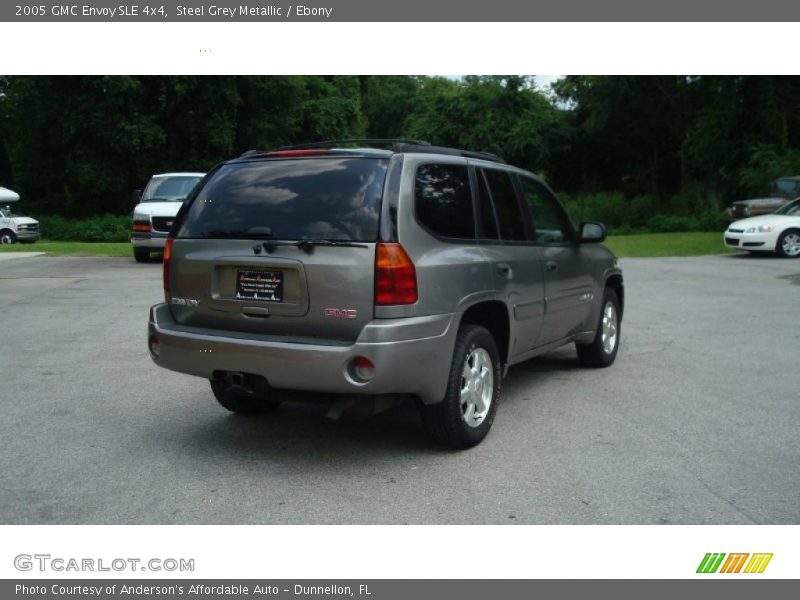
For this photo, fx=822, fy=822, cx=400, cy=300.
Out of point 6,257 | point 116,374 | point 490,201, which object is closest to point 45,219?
point 6,257

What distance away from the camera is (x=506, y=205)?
600 centimetres

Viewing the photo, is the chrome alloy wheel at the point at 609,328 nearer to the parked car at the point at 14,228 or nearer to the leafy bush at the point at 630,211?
the leafy bush at the point at 630,211

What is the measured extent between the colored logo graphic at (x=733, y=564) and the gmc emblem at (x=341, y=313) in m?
2.14

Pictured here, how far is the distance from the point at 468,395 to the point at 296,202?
1.60 metres

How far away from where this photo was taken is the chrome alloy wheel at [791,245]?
64.7ft

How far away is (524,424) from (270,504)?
219cm

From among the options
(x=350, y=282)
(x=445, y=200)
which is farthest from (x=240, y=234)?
(x=445, y=200)

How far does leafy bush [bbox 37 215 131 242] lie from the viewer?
3288 cm

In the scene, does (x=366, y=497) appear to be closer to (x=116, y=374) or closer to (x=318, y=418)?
(x=318, y=418)

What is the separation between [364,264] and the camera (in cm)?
456

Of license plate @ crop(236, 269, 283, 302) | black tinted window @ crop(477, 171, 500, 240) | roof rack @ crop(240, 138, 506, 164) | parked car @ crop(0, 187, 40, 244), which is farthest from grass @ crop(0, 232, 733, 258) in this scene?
license plate @ crop(236, 269, 283, 302)

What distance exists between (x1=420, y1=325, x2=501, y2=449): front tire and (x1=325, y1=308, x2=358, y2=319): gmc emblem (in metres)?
0.77

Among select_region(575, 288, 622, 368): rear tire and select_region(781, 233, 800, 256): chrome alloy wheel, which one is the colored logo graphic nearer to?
select_region(575, 288, 622, 368): rear tire

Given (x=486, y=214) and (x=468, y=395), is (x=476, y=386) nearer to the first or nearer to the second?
(x=468, y=395)
